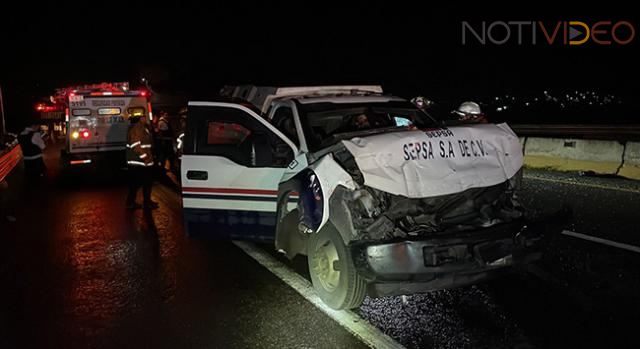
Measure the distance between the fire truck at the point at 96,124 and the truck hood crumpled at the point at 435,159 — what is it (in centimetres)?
1133

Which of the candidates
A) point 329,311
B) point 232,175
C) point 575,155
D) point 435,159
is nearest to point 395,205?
point 435,159

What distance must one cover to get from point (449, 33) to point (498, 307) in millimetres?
65784

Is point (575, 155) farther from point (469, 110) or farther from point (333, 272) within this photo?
point (333, 272)

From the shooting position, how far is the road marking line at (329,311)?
4219mm

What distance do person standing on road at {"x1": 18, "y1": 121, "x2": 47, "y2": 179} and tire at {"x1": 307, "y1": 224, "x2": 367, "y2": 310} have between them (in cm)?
911

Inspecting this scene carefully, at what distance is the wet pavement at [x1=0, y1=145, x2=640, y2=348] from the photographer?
171 inches

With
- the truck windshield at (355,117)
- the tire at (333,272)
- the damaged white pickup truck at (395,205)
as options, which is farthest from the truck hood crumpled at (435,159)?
the truck windshield at (355,117)

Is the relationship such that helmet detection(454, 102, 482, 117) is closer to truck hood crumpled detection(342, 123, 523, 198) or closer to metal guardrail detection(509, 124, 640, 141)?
truck hood crumpled detection(342, 123, 523, 198)

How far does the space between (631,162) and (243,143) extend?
7.83 m

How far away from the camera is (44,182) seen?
13.6 metres

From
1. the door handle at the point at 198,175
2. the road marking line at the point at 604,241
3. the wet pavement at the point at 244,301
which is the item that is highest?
the door handle at the point at 198,175

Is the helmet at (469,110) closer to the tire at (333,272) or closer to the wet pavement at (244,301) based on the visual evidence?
the wet pavement at (244,301)

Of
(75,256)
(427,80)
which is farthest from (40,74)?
(75,256)

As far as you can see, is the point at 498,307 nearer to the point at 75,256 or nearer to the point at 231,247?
→ the point at 231,247
